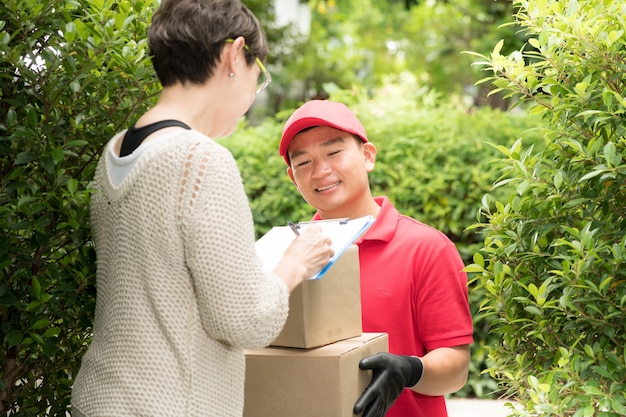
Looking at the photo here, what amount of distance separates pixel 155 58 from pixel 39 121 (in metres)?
0.54

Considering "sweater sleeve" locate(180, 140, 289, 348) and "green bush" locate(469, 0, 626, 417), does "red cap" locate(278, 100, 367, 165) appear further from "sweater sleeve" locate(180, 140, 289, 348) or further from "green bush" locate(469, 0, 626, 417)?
"sweater sleeve" locate(180, 140, 289, 348)

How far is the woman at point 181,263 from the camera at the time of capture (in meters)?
1.74

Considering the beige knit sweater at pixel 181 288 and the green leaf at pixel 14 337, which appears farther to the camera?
the green leaf at pixel 14 337

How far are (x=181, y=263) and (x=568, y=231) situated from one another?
3.27 feet

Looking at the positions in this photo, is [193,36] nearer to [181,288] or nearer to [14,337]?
[181,288]

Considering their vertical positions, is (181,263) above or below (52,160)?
below

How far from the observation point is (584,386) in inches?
77.0

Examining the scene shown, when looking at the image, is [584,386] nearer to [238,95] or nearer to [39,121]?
[238,95]

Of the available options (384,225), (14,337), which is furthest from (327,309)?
(14,337)

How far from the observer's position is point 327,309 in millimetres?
2133

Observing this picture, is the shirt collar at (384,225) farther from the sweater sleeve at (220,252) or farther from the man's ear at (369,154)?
the sweater sleeve at (220,252)

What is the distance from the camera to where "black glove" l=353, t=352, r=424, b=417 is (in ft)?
6.91

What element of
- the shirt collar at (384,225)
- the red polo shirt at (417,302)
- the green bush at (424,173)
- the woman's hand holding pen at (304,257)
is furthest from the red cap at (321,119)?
A: the green bush at (424,173)

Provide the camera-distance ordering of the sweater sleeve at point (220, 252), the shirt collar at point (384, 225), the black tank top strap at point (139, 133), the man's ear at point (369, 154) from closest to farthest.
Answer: the sweater sleeve at point (220, 252) → the black tank top strap at point (139, 133) → the shirt collar at point (384, 225) → the man's ear at point (369, 154)
